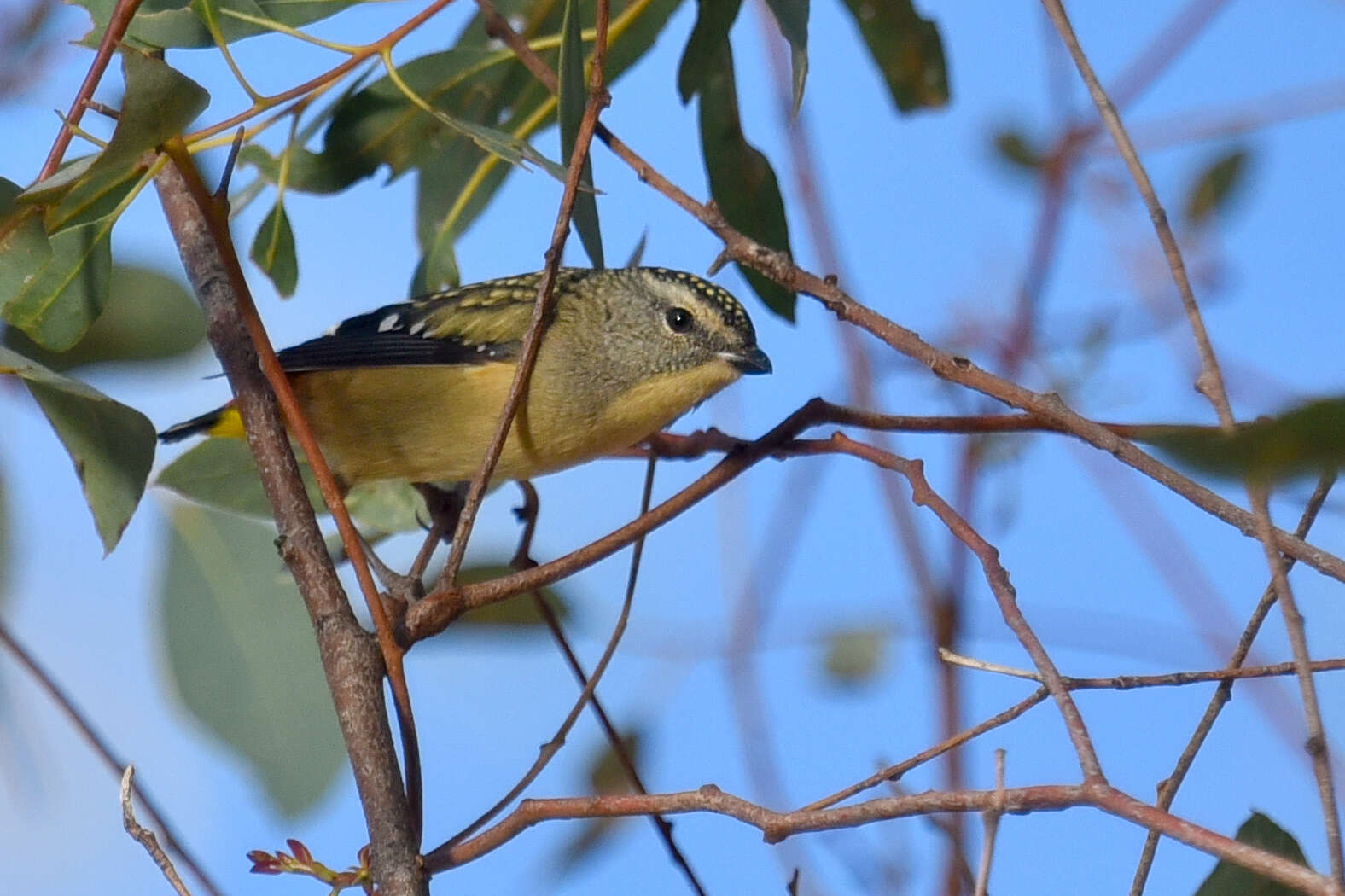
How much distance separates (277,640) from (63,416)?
546 mm

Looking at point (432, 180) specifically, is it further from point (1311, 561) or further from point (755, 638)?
point (1311, 561)

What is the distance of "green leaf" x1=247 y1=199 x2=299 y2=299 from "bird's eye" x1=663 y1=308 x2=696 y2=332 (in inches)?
23.4

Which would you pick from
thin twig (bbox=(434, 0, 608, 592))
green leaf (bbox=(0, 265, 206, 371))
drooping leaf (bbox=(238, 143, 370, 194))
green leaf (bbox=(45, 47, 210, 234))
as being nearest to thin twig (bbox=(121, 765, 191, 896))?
thin twig (bbox=(434, 0, 608, 592))

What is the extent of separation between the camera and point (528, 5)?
179cm

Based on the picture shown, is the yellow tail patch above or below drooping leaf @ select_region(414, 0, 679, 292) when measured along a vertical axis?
below

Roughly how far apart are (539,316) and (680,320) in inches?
Result: 36.5

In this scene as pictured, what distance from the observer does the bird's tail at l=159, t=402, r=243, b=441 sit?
2.09 m

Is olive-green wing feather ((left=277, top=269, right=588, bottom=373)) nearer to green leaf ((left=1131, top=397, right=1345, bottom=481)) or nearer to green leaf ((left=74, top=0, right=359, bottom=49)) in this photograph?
green leaf ((left=74, top=0, right=359, bottom=49))

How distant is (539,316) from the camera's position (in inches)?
45.2

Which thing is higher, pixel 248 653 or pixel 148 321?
pixel 148 321

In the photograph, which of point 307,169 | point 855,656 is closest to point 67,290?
point 307,169

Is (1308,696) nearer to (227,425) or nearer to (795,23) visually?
(795,23)

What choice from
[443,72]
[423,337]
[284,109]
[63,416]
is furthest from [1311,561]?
[423,337]

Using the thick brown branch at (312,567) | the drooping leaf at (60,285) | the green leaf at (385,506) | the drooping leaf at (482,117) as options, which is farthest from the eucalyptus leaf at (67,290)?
the green leaf at (385,506)
